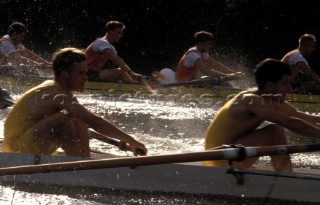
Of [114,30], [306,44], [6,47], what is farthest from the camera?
[6,47]

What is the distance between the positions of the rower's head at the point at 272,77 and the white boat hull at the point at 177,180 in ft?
2.93

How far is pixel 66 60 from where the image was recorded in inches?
267

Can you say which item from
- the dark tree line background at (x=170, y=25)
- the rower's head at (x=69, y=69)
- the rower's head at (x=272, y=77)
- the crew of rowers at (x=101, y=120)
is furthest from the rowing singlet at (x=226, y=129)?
the dark tree line background at (x=170, y=25)

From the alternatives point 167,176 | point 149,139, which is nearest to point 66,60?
point 167,176

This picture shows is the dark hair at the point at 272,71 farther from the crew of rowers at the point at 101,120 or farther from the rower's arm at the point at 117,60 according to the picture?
the rower's arm at the point at 117,60

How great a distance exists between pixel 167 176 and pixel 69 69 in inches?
51.4

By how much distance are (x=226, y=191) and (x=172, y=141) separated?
4037 mm

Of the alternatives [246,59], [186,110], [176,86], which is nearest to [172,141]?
[186,110]

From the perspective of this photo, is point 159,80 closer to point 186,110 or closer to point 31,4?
point 186,110

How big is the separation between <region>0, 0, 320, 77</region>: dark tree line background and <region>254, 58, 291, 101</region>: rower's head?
54.0 ft

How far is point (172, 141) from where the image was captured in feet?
33.5

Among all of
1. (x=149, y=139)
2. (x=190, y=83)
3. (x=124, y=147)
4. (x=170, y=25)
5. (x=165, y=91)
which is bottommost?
(x=149, y=139)

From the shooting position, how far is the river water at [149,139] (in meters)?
6.30

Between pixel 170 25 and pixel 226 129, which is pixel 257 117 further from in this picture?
pixel 170 25
